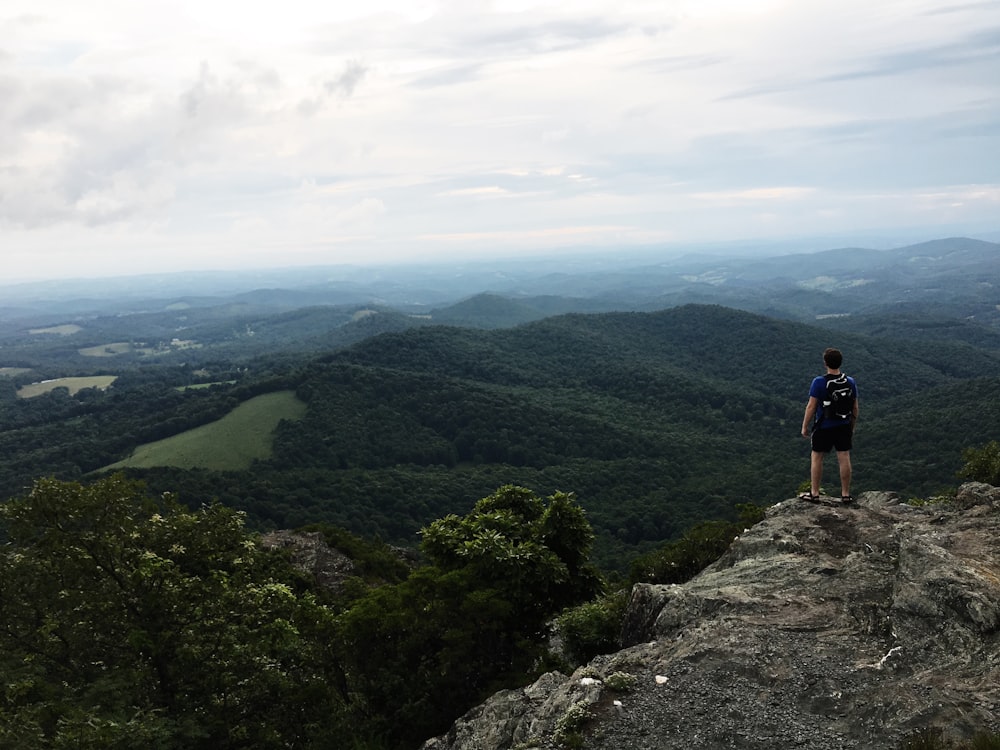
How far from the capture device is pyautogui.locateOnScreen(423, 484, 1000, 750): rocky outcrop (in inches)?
371

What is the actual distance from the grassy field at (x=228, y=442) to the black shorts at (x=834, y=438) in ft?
369

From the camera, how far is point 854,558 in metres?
14.4

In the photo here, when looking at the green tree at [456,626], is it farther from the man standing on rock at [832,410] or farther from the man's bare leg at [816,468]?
the man standing on rock at [832,410]

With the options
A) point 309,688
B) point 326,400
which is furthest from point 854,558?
point 326,400

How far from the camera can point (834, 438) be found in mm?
15344

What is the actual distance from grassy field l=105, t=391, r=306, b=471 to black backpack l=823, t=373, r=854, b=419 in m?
113

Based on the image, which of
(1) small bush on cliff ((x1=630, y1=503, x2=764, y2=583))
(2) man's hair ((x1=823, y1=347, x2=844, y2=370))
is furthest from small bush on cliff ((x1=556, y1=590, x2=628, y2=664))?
(2) man's hair ((x1=823, y1=347, x2=844, y2=370))

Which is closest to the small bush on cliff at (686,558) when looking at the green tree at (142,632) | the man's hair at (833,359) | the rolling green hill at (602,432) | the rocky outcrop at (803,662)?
the rocky outcrop at (803,662)

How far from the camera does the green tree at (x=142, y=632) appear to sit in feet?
58.6

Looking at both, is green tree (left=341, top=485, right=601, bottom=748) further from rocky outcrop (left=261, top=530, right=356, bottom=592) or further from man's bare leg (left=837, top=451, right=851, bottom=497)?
rocky outcrop (left=261, top=530, right=356, bottom=592)

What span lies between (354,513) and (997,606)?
87.9m

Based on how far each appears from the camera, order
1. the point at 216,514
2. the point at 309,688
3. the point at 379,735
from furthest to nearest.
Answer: the point at 216,514 → the point at 309,688 → the point at 379,735

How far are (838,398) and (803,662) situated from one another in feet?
23.2

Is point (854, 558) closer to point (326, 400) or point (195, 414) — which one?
point (326, 400)
